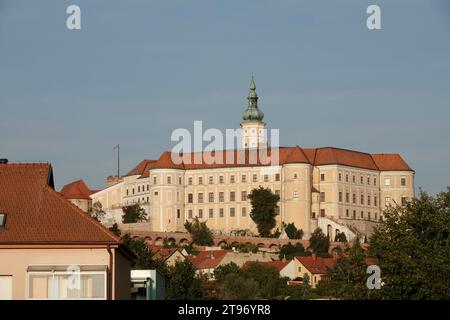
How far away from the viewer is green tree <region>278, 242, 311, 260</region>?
12988cm

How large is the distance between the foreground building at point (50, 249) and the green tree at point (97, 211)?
128094mm

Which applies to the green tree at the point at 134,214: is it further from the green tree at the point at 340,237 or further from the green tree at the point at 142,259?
the green tree at the point at 142,259

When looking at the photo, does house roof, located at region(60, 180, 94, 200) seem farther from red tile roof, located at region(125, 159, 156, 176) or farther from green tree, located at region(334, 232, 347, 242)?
green tree, located at region(334, 232, 347, 242)

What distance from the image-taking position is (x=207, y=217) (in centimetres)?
15250

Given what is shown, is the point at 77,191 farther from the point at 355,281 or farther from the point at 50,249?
the point at 50,249

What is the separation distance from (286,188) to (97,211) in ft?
70.9

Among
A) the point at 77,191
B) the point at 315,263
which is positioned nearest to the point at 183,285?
the point at 315,263

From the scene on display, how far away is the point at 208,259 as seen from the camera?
391 ft

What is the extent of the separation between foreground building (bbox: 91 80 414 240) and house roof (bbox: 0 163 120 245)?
406ft

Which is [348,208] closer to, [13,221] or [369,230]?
[369,230]

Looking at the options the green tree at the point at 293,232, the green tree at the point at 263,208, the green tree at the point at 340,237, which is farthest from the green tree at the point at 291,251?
the green tree at the point at 263,208

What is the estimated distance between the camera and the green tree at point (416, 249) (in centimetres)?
3039

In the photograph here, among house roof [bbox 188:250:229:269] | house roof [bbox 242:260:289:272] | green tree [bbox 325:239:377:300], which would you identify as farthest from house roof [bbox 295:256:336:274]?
green tree [bbox 325:239:377:300]
